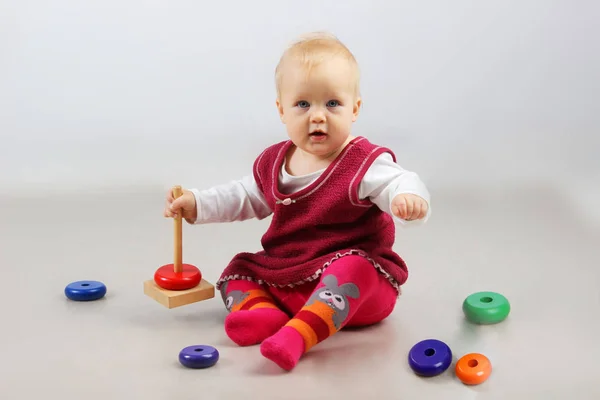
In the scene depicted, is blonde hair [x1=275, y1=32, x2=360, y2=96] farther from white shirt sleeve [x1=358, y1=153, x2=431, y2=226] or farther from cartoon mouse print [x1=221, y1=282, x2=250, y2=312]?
cartoon mouse print [x1=221, y1=282, x2=250, y2=312]

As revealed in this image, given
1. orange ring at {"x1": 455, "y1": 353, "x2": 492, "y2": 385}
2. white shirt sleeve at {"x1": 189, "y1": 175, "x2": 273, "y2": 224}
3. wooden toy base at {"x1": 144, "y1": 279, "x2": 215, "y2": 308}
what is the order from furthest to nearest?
white shirt sleeve at {"x1": 189, "y1": 175, "x2": 273, "y2": 224} < wooden toy base at {"x1": 144, "y1": 279, "x2": 215, "y2": 308} < orange ring at {"x1": 455, "y1": 353, "x2": 492, "y2": 385}

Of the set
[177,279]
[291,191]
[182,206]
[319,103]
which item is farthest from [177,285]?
[319,103]

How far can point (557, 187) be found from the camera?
108 inches

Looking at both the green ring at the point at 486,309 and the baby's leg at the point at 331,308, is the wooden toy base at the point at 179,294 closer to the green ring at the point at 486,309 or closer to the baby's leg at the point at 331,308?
the baby's leg at the point at 331,308

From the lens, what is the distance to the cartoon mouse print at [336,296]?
1.72 metres

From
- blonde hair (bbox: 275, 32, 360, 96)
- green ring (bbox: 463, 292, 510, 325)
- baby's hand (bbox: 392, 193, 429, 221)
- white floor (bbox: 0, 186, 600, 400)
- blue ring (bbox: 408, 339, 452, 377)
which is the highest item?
blonde hair (bbox: 275, 32, 360, 96)

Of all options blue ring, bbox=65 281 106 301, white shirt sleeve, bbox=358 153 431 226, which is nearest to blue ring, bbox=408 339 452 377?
white shirt sleeve, bbox=358 153 431 226

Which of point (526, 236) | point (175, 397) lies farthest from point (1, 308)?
point (526, 236)

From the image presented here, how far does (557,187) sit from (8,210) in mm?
1416

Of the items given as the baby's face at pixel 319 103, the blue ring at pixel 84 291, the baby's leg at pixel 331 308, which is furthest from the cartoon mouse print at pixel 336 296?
the blue ring at pixel 84 291

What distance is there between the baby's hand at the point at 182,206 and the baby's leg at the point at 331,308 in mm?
305

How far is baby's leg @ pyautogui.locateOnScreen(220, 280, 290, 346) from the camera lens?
5.74 feet

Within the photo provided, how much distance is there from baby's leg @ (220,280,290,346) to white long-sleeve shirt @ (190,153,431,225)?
0.14m

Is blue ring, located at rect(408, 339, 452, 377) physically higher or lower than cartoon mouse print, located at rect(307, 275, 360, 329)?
lower
